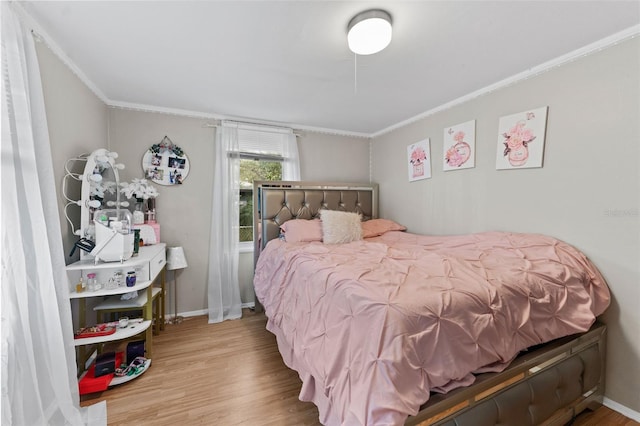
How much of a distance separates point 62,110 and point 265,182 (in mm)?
1701

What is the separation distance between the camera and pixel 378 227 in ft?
9.96

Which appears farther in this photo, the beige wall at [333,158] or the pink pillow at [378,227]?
the beige wall at [333,158]

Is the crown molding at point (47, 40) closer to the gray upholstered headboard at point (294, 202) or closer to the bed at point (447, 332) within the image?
the gray upholstered headboard at point (294, 202)

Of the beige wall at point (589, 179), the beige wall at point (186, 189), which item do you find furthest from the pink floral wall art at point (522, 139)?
the beige wall at point (186, 189)

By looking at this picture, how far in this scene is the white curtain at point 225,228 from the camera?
282 centimetres

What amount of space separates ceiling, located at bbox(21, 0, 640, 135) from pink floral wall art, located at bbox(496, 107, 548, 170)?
36 centimetres

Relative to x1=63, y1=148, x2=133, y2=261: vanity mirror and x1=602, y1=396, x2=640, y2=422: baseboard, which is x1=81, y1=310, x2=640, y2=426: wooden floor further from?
x1=63, y1=148, x2=133, y2=261: vanity mirror

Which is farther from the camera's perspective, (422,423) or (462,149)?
(462,149)

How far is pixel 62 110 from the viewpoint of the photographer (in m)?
1.74

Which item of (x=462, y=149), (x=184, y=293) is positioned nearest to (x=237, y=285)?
(x=184, y=293)

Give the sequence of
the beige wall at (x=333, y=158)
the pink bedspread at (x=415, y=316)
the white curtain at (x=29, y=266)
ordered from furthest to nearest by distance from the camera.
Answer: the beige wall at (x=333, y=158) → the white curtain at (x=29, y=266) → the pink bedspread at (x=415, y=316)

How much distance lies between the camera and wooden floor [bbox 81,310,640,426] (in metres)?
1.48

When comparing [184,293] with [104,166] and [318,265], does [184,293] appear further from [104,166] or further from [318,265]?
[318,265]

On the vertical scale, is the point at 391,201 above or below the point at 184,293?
above
